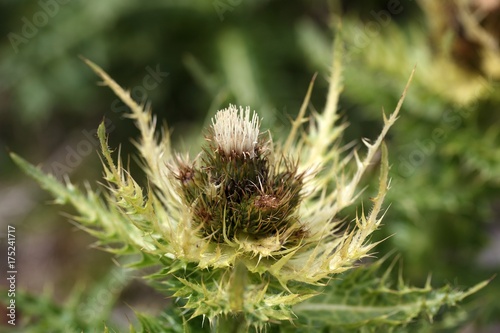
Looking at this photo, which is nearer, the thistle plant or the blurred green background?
the thistle plant

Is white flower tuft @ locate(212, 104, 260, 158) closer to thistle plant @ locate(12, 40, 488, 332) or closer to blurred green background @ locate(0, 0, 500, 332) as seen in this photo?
thistle plant @ locate(12, 40, 488, 332)

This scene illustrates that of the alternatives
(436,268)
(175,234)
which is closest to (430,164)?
(436,268)

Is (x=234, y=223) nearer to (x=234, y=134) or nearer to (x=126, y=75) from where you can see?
Answer: (x=234, y=134)

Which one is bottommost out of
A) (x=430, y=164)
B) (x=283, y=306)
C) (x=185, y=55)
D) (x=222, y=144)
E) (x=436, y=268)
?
(x=283, y=306)

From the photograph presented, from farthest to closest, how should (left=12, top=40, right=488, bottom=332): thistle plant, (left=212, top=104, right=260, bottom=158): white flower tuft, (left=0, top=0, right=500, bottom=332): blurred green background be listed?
(left=0, top=0, right=500, bottom=332): blurred green background
(left=212, top=104, right=260, bottom=158): white flower tuft
(left=12, top=40, right=488, bottom=332): thistle plant

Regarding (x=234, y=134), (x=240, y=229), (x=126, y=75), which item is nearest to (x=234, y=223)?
(x=240, y=229)

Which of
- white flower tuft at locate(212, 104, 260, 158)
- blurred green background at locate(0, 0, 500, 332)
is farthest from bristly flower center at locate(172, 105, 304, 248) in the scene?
blurred green background at locate(0, 0, 500, 332)

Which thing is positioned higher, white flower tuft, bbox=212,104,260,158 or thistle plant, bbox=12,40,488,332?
white flower tuft, bbox=212,104,260,158

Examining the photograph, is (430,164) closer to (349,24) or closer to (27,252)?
(349,24)
